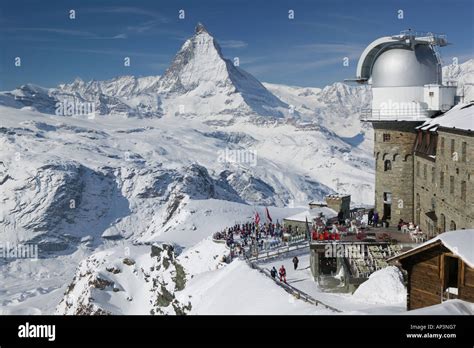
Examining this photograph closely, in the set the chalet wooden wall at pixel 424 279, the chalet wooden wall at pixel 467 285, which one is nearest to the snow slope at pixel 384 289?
the chalet wooden wall at pixel 424 279

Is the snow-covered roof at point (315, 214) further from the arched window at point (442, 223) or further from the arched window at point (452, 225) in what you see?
the arched window at point (452, 225)

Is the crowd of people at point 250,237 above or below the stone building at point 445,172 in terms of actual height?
below

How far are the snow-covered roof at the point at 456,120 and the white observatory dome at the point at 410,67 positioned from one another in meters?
3.16

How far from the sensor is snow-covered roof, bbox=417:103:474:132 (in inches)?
1325

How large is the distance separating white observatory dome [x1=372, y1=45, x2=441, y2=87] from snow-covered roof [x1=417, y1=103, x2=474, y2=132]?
3.16m

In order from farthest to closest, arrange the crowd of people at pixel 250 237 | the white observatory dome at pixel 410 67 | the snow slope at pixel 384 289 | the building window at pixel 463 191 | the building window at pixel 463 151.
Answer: the crowd of people at pixel 250 237
the white observatory dome at pixel 410 67
the building window at pixel 463 191
the building window at pixel 463 151
the snow slope at pixel 384 289

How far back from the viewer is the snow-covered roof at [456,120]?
1325 inches

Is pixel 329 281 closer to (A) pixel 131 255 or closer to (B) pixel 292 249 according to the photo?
(B) pixel 292 249

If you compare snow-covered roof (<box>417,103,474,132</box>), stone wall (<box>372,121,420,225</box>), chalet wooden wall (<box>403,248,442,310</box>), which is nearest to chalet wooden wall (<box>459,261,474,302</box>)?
chalet wooden wall (<box>403,248,442,310</box>)

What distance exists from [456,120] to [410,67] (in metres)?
7.82

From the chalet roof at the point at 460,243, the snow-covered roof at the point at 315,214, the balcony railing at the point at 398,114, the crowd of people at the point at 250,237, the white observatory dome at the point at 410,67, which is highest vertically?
the white observatory dome at the point at 410,67
